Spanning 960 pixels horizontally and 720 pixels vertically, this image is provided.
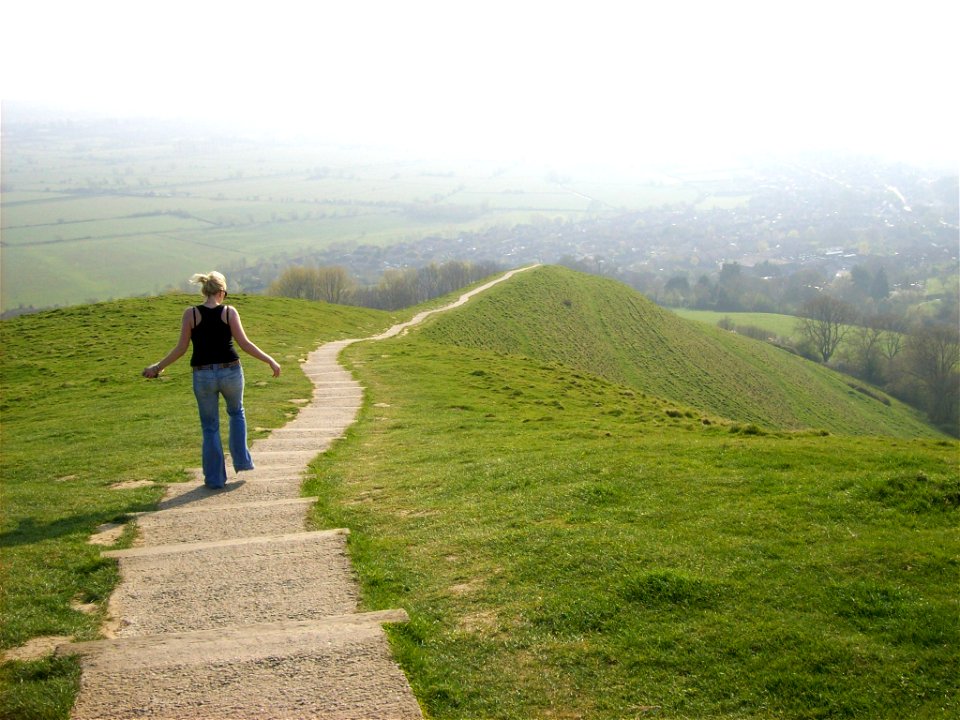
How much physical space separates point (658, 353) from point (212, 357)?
210 ft

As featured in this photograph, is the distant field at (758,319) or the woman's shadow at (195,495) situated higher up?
the woman's shadow at (195,495)

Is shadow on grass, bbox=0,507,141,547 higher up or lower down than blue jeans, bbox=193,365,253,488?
lower down

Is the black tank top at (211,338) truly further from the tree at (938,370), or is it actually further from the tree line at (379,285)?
the tree at (938,370)

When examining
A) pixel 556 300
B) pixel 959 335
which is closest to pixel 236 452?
pixel 556 300

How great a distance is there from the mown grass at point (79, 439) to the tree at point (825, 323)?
86860mm

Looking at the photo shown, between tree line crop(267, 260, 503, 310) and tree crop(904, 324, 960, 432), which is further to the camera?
tree line crop(267, 260, 503, 310)

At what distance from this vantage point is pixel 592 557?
8641 mm

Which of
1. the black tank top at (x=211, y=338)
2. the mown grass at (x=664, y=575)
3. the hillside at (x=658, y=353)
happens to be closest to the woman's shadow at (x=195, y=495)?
the mown grass at (x=664, y=575)

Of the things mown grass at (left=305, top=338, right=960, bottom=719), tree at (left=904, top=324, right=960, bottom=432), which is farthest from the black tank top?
tree at (left=904, top=324, right=960, bottom=432)

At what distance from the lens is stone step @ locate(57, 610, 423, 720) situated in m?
5.73

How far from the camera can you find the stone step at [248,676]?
5.73 metres

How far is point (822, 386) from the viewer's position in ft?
271

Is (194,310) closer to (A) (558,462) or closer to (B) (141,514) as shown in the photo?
(B) (141,514)

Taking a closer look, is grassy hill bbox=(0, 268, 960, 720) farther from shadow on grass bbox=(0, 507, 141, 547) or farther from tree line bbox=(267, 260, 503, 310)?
tree line bbox=(267, 260, 503, 310)
